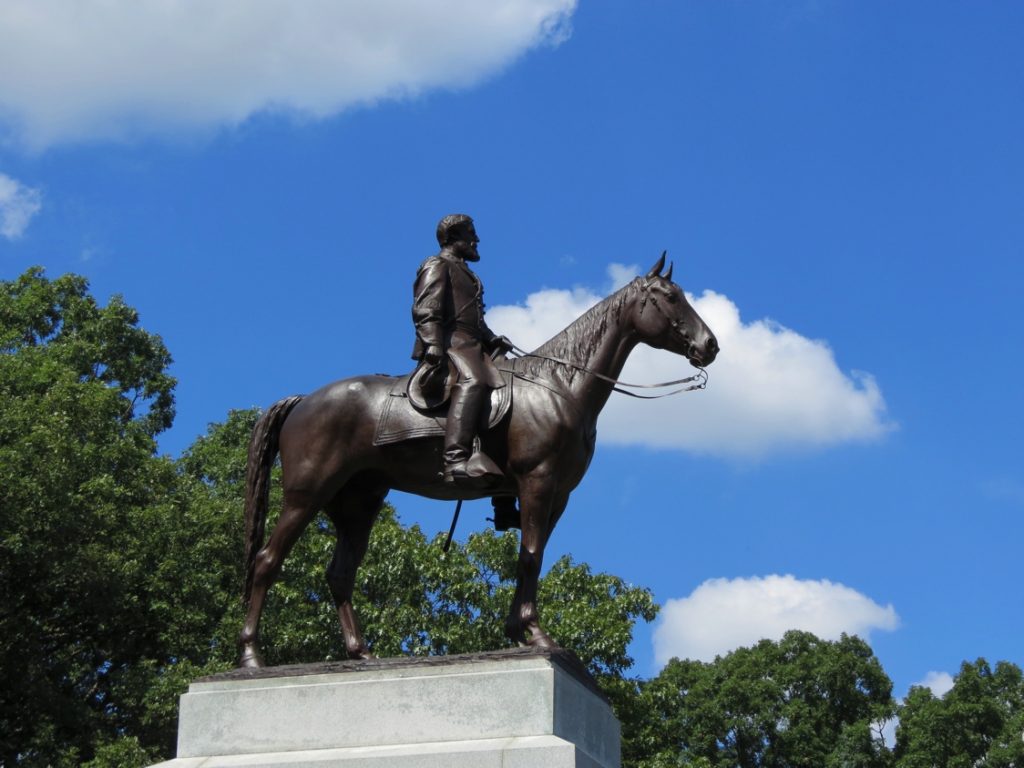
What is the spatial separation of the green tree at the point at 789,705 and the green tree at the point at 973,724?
90.8 inches

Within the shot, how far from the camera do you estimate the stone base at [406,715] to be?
10.3 m

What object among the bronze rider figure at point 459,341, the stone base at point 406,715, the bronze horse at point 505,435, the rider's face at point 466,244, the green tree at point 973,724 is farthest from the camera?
the green tree at point 973,724

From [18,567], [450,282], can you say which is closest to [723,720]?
[18,567]

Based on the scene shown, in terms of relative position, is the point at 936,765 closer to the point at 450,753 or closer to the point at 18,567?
the point at 18,567

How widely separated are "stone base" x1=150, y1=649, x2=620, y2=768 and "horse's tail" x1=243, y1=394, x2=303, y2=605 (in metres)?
1.32

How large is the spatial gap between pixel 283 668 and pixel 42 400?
2043 centimetres

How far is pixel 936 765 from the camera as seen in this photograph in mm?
45812

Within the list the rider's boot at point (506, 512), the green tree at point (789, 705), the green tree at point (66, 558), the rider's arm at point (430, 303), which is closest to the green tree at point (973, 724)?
the green tree at point (789, 705)

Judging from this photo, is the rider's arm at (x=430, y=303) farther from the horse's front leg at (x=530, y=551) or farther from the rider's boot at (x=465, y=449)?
the horse's front leg at (x=530, y=551)

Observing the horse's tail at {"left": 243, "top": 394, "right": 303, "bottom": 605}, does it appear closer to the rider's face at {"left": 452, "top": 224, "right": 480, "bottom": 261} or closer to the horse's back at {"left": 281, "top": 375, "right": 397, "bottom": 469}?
the horse's back at {"left": 281, "top": 375, "right": 397, "bottom": 469}

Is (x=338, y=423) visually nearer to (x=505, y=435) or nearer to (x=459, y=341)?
(x=459, y=341)

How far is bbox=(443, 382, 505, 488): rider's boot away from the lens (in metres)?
11.3

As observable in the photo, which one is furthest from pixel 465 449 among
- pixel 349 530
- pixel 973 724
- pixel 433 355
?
pixel 973 724

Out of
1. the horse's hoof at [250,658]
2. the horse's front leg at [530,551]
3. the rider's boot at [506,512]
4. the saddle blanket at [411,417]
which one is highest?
the saddle blanket at [411,417]
